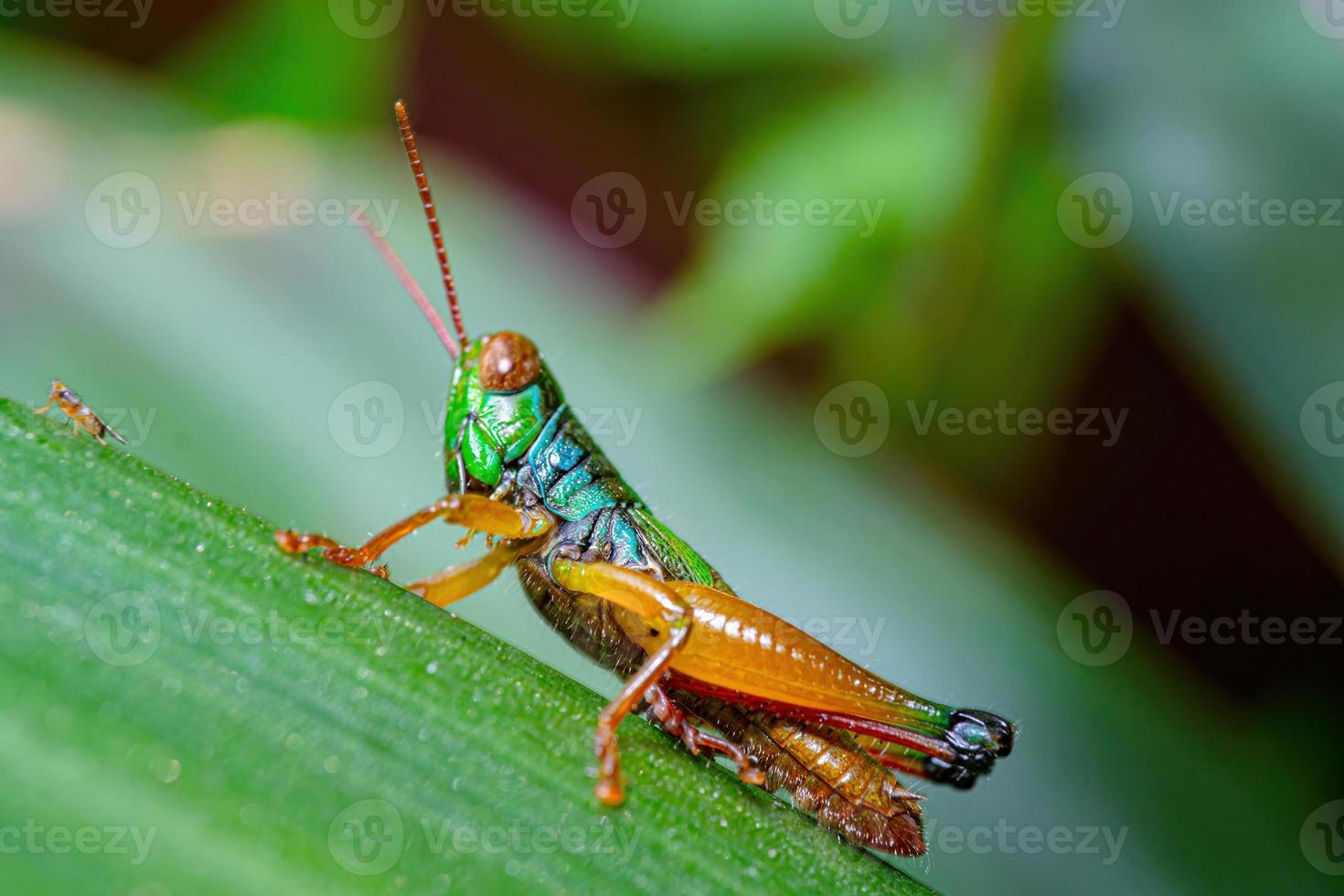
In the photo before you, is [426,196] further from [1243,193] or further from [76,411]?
[1243,193]

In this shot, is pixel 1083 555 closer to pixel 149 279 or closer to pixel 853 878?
pixel 853 878

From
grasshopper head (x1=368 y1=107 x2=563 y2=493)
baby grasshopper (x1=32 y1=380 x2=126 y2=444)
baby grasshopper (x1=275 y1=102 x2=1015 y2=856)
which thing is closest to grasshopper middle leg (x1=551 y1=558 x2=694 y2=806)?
baby grasshopper (x1=275 y1=102 x2=1015 y2=856)

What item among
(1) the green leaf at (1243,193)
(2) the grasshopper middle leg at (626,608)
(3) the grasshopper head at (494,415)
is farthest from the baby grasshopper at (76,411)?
(1) the green leaf at (1243,193)

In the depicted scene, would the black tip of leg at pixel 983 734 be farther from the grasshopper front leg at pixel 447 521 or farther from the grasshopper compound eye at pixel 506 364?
the grasshopper compound eye at pixel 506 364

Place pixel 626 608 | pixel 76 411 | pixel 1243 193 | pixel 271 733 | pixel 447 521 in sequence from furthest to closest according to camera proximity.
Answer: pixel 1243 193 → pixel 626 608 → pixel 447 521 → pixel 76 411 → pixel 271 733

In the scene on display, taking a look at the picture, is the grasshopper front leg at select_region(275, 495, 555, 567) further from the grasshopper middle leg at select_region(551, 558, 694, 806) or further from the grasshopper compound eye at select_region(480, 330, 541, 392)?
the grasshopper compound eye at select_region(480, 330, 541, 392)

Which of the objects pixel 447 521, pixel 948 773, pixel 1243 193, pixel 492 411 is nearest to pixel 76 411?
pixel 447 521

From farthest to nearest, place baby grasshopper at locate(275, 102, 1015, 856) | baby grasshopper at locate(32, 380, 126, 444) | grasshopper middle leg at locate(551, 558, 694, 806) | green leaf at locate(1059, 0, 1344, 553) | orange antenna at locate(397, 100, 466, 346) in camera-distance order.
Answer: green leaf at locate(1059, 0, 1344, 553) < orange antenna at locate(397, 100, 466, 346) < baby grasshopper at locate(275, 102, 1015, 856) < baby grasshopper at locate(32, 380, 126, 444) < grasshopper middle leg at locate(551, 558, 694, 806)
